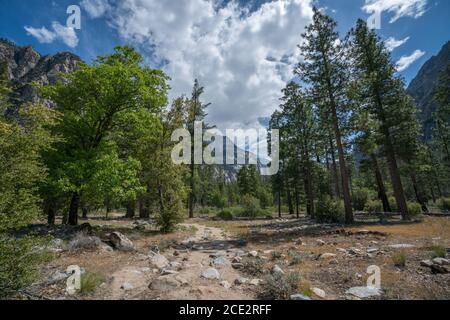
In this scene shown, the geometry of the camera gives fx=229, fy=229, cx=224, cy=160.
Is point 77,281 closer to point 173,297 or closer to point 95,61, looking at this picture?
point 173,297

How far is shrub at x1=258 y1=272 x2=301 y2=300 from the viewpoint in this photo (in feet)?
16.2

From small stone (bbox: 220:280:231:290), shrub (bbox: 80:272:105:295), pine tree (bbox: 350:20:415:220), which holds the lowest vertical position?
small stone (bbox: 220:280:231:290)

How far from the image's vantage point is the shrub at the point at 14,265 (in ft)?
15.1

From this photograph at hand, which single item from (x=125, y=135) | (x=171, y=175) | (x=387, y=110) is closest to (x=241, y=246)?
(x=171, y=175)

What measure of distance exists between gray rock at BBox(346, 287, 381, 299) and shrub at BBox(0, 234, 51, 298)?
6.93 meters

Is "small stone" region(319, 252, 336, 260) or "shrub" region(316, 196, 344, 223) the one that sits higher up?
"shrub" region(316, 196, 344, 223)

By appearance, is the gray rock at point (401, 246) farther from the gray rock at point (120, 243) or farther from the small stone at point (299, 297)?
the gray rock at point (120, 243)

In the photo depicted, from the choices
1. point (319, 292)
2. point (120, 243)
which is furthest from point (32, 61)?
point (319, 292)

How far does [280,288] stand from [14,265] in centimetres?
566

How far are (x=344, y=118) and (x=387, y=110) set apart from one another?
20.9 ft

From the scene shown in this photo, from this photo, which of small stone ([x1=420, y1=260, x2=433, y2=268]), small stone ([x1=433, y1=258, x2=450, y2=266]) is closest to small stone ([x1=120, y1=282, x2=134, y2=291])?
small stone ([x1=420, y1=260, x2=433, y2=268])

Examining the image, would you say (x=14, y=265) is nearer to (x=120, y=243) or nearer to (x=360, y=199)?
(x=120, y=243)

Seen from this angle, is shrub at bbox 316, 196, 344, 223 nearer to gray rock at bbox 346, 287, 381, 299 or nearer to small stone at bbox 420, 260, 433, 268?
small stone at bbox 420, 260, 433, 268

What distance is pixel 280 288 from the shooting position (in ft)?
16.4
